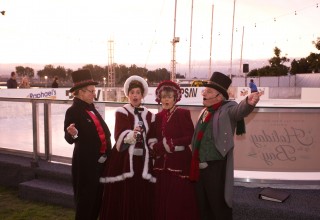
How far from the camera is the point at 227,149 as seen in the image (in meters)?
3.04

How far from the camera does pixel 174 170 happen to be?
3.27m

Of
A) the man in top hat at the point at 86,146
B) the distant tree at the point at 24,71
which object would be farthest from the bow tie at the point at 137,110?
the distant tree at the point at 24,71

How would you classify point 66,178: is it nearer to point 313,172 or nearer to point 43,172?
point 43,172

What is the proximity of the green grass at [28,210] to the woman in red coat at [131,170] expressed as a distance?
149 cm

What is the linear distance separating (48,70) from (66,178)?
110 metres

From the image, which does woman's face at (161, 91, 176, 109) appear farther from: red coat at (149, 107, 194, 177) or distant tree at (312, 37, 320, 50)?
distant tree at (312, 37, 320, 50)

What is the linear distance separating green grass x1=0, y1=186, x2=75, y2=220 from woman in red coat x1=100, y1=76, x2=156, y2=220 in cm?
149

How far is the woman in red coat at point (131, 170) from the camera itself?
3393 mm

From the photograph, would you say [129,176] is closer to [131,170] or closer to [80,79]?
[131,170]

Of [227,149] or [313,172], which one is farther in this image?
[313,172]

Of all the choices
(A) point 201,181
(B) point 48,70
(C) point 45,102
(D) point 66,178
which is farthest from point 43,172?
(B) point 48,70

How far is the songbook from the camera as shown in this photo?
3898 millimetres

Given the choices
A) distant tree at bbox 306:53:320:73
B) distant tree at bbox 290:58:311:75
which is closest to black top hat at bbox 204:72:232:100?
distant tree at bbox 306:53:320:73

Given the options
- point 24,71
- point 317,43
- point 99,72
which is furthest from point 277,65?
point 24,71
